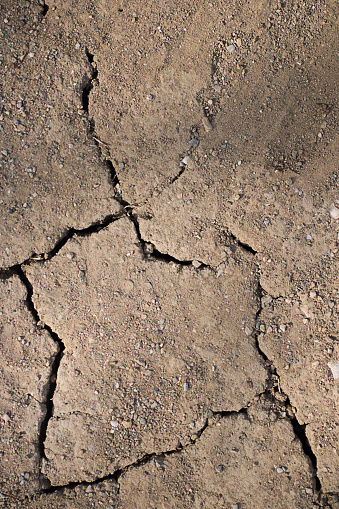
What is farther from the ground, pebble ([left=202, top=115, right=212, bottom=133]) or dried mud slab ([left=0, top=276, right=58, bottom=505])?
pebble ([left=202, top=115, right=212, bottom=133])

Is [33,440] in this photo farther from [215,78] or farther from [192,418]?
[215,78]

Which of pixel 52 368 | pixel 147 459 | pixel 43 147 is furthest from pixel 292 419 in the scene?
pixel 43 147

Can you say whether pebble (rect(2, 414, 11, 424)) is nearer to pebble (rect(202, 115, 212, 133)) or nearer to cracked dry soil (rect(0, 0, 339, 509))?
cracked dry soil (rect(0, 0, 339, 509))

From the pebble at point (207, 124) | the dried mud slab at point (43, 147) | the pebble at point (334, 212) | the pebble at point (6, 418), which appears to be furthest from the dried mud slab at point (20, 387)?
the pebble at point (334, 212)

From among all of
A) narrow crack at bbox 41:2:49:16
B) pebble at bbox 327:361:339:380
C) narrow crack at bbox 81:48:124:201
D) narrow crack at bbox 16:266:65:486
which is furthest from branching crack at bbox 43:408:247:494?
narrow crack at bbox 41:2:49:16

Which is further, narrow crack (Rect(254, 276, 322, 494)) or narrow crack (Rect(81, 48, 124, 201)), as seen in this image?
narrow crack (Rect(81, 48, 124, 201))

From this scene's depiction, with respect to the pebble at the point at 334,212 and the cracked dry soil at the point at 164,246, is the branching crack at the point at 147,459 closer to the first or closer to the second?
the cracked dry soil at the point at 164,246

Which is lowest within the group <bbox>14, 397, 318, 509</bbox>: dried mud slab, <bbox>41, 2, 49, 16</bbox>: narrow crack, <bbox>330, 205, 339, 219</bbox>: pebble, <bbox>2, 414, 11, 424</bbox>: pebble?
<bbox>14, 397, 318, 509</bbox>: dried mud slab

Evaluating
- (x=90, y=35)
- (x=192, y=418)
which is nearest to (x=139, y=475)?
(x=192, y=418)
